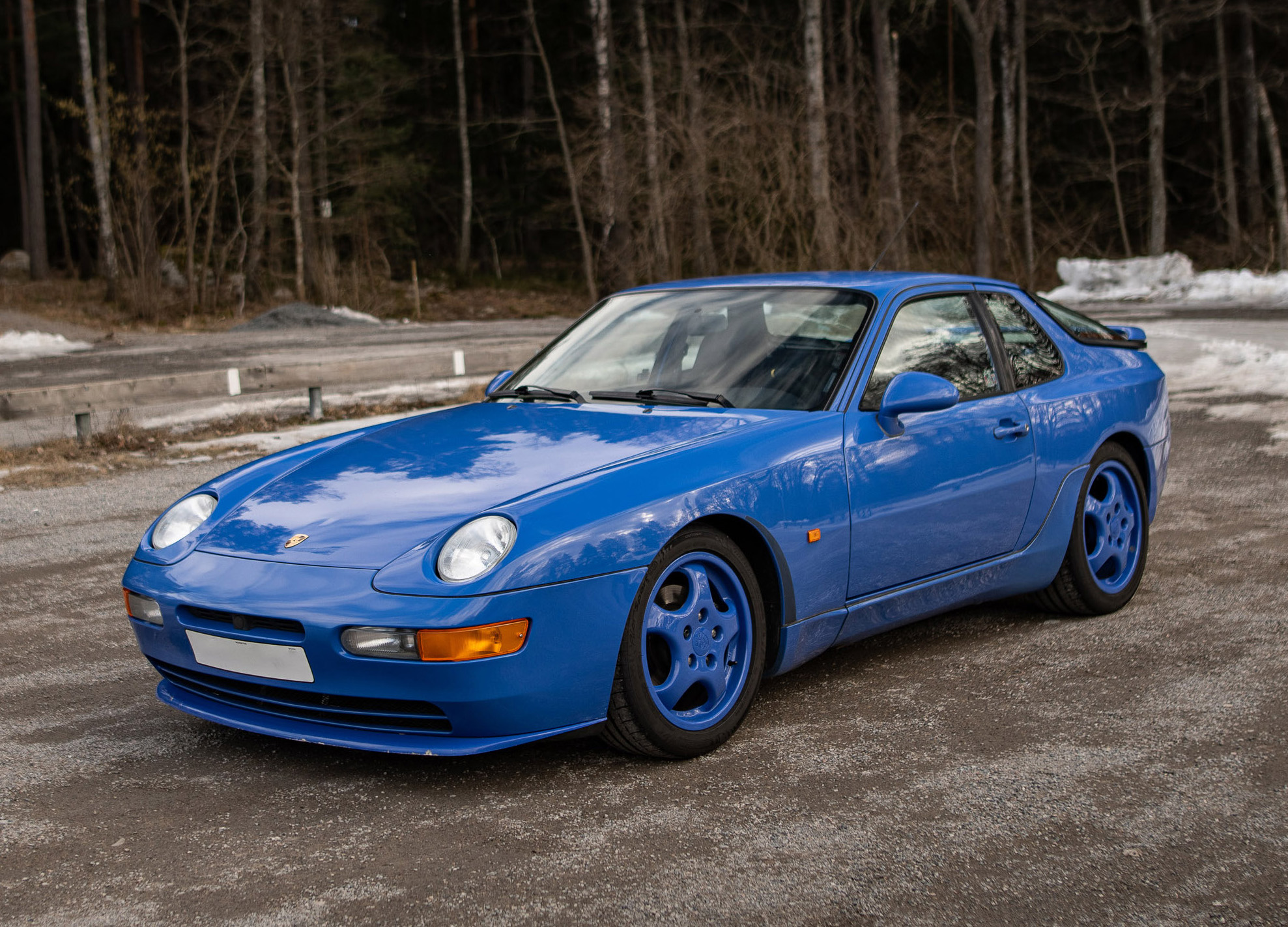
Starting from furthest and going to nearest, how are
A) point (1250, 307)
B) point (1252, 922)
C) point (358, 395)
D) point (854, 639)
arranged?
point (1250, 307) < point (358, 395) < point (854, 639) < point (1252, 922)

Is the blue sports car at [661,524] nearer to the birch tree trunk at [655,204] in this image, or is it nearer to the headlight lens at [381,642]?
the headlight lens at [381,642]

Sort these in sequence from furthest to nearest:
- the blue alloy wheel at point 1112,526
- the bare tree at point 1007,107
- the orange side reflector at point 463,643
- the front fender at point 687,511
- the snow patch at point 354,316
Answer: the bare tree at point 1007,107 < the snow patch at point 354,316 < the blue alloy wheel at point 1112,526 < the front fender at point 687,511 < the orange side reflector at point 463,643

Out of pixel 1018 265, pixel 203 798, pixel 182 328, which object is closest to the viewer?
pixel 203 798

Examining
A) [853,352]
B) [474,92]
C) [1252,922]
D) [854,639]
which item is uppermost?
[474,92]

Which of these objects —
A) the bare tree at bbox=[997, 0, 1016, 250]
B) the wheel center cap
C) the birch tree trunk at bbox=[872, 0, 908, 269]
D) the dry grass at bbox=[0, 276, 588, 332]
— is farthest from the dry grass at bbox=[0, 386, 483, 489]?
the bare tree at bbox=[997, 0, 1016, 250]

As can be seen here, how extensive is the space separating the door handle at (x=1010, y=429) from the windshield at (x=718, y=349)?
2.13 feet

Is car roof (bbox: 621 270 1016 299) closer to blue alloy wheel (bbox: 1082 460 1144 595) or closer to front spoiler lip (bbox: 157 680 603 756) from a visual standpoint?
blue alloy wheel (bbox: 1082 460 1144 595)

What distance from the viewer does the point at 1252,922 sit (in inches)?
→ 103

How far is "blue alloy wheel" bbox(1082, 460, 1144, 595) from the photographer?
16.6 feet

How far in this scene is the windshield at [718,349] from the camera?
4273 millimetres

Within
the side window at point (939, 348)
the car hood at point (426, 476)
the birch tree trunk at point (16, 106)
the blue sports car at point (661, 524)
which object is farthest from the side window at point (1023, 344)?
the birch tree trunk at point (16, 106)

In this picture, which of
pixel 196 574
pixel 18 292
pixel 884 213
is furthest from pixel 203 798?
pixel 18 292

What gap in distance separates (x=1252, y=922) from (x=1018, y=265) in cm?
3061

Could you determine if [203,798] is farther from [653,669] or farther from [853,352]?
[853,352]
